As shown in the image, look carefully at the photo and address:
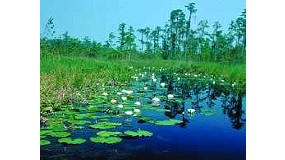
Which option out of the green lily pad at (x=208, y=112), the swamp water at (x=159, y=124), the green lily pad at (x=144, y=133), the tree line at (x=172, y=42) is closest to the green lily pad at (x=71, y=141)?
the swamp water at (x=159, y=124)

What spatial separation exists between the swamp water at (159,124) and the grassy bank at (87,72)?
0.22ft

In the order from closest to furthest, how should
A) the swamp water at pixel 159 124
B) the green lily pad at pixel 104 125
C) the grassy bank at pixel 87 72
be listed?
the swamp water at pixel 159 124
the green lily pad at pixel 104 125
the grassy bank at pixel 87 72

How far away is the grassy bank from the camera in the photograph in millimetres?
3023

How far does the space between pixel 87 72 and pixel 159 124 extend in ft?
2.42

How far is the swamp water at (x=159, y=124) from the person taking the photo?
106 inches

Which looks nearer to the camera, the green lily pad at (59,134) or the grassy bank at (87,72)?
the green lily pad at (59,134)

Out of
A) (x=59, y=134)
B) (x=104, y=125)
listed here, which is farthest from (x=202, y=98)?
(x=59, y=134)

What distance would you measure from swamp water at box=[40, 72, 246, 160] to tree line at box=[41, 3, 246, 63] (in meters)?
0.14

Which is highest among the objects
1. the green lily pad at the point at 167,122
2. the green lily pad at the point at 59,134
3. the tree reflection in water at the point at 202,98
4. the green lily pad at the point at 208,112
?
the tree reflection in water at the point at 202,98

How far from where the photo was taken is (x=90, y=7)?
294cm

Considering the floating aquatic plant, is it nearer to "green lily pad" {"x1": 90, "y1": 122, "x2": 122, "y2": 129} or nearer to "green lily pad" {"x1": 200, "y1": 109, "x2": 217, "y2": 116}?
"green lily pad" {"x1": 90, "y1": 122, "x2": 122, "y2": 129}

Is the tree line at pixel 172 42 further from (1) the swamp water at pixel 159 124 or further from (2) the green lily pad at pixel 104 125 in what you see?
(2) the green lily pad at pixel 104 125
